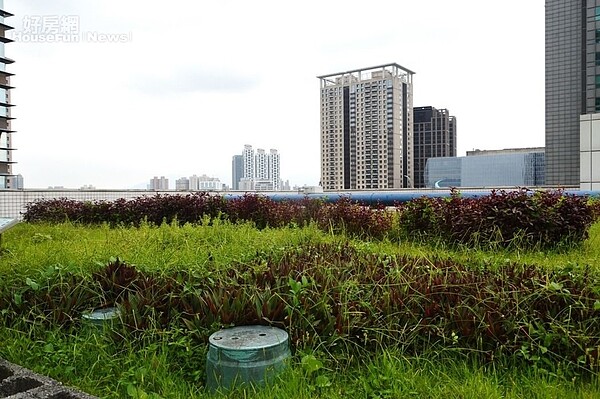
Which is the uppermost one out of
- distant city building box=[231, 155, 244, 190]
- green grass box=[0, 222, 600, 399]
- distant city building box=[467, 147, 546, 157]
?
distant city building box=[467, 147, 546, 157]

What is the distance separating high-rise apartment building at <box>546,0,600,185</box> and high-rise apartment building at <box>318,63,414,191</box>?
27.4 ft

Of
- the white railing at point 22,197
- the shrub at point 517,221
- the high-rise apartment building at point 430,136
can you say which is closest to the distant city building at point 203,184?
the white railing at point 22,197

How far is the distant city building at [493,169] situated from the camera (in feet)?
87.1

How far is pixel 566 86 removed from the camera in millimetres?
25094

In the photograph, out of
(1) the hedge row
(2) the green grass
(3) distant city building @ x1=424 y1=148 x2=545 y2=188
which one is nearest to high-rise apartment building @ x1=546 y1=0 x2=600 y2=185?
(3) distant city building @ x1=424 y1=148 x2=545 y2=188

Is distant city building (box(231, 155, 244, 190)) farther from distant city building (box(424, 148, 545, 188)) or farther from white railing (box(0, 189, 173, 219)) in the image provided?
white railing (box(0, 189, 173, 219))

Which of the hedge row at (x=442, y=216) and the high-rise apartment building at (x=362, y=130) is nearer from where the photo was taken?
the hedge row at (x=442, y=216)

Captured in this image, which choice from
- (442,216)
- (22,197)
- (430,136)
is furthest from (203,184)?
(430,136)

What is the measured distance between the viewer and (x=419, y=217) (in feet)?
17.4

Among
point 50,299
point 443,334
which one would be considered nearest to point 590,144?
point 443,334

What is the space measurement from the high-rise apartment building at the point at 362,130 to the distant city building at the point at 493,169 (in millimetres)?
2504

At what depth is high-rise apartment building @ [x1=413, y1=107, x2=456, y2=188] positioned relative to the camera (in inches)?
1342

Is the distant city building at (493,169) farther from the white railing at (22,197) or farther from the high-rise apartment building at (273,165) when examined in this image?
the white railing at (22,197)

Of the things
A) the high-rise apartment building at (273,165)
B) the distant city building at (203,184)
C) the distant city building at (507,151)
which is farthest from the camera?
the distant city building at (507,151)
